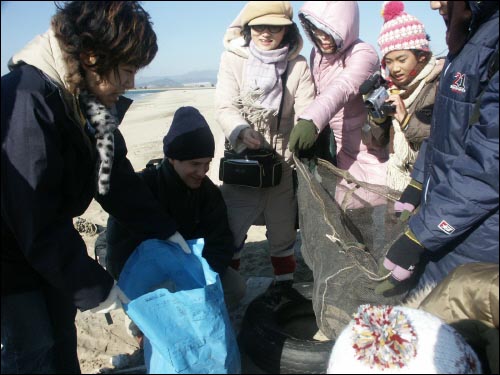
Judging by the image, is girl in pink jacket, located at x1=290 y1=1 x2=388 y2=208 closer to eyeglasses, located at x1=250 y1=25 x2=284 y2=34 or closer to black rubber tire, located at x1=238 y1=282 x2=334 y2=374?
eyeglasses, located at x1=250 y1=25 x2=284 y2=34

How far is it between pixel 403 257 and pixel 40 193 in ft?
4.66

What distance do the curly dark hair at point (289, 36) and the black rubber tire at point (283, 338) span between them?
168 cm

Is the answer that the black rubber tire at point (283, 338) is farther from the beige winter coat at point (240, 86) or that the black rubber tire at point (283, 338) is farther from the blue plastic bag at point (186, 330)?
the beige winter coat at point (240, 86)

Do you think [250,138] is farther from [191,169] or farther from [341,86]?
[341,86]

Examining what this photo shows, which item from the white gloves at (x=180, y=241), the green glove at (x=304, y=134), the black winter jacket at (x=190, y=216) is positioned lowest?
the black winter jacket at (x=190, y=216)

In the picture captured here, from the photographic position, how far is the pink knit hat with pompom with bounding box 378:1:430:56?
249 centimetres

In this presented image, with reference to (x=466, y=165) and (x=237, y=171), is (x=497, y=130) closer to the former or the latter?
(x=466, y=165)

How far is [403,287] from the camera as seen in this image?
205cm

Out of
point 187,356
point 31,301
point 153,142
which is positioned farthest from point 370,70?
point 153,142

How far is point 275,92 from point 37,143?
1.64 metres

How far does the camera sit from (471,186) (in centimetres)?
151

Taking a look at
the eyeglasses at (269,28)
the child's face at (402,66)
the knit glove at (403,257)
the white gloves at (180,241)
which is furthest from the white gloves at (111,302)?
the child's face at (402,66)

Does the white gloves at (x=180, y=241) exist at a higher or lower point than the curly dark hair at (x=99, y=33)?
lower

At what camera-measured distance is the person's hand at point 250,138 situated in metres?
2.70
